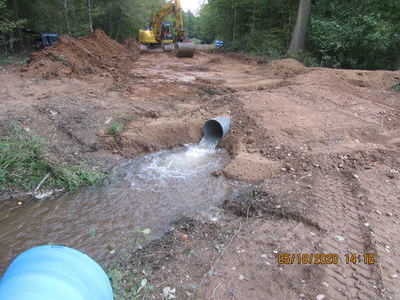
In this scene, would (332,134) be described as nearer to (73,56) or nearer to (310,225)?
(310,225)

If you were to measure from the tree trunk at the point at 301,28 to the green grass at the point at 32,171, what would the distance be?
14483 mm

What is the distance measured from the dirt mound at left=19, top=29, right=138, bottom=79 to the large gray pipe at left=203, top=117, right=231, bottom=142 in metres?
6.64

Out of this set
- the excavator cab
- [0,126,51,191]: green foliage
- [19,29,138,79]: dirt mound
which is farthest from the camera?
the excavator cab

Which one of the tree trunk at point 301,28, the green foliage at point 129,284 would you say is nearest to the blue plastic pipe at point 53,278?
the green foliage at point 129,284

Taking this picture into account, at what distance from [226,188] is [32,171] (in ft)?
11.4

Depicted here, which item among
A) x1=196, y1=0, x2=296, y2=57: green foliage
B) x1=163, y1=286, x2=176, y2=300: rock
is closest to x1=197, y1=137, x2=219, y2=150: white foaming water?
x1=163, y1=286, x2=176, y2=300: rock

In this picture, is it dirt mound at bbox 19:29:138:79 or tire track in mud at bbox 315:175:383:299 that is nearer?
tire track in mud at bbox 315:175:383:299

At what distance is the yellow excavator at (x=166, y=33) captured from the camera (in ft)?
69.1

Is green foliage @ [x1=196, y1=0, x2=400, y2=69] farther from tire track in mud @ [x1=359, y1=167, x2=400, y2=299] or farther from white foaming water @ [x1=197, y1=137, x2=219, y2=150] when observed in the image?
tire track in mud @ [x1=359, y1=167, x2=400, y2=299]

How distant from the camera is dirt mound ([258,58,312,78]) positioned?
41.4 ft

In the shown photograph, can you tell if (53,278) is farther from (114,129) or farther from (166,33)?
(166,33)

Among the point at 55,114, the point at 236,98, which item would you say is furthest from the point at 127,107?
the point at 236,98

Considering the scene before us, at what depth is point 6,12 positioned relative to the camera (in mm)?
16375
